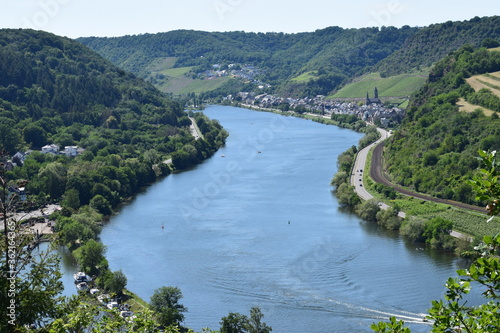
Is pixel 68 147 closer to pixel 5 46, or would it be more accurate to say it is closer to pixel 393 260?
pixel 5 46

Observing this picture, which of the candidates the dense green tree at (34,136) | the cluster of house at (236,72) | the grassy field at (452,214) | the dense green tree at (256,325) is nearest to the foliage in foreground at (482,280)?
the dense green tree at (256,325)

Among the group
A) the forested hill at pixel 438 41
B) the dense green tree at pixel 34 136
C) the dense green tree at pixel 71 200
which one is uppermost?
the forested hill at pixel 438 41

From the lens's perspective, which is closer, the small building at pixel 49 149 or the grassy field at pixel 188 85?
the small building at pixel 49 149

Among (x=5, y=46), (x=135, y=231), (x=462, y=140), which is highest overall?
(x=5, y=46)

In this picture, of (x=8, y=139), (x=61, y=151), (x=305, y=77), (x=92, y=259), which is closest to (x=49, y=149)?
(x=61, y=151)

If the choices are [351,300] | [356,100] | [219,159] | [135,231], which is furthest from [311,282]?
[356,100]

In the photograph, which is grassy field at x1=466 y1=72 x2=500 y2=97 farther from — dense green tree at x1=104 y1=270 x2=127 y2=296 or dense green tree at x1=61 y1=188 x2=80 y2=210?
dense green tree at x1=104 y1=270 x2=127 y2=296

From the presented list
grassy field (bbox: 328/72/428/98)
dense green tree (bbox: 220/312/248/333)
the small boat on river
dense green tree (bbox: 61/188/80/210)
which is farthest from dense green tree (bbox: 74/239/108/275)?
grassy field (bbox: 328/72/428/98)

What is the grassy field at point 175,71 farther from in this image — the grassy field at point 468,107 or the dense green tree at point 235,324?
the dense green tree at point 235,324
